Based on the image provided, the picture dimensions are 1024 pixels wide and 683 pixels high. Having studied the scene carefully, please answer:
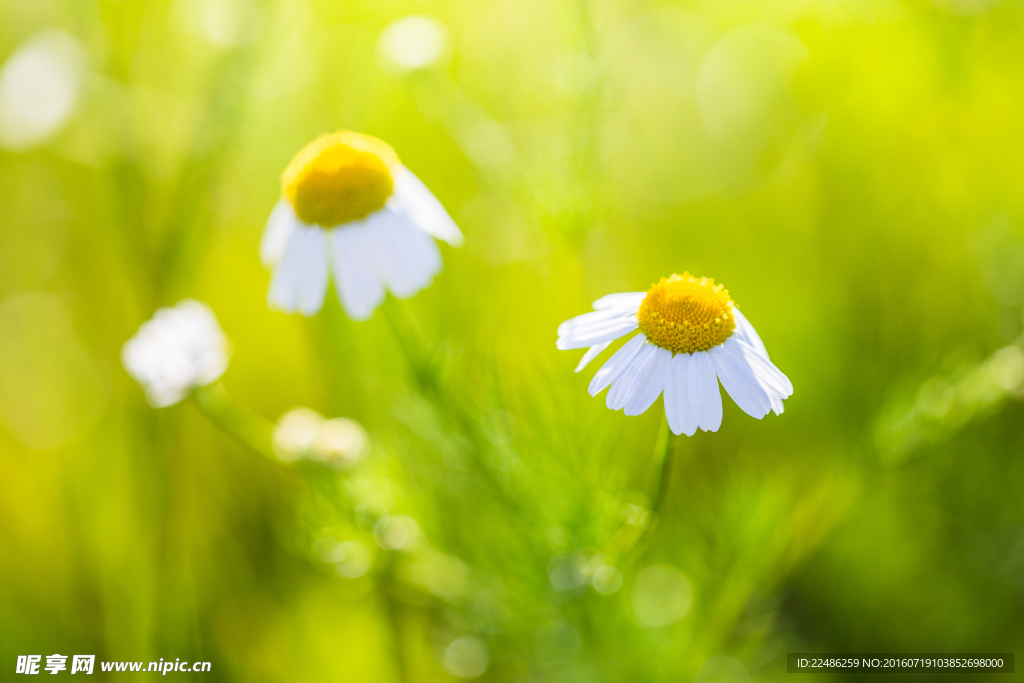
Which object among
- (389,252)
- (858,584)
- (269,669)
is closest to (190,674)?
(269,669)

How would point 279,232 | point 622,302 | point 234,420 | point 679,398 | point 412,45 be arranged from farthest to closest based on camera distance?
point 234,420 → point 412,45 → point 279,232 → point 622,302 → point 679,398

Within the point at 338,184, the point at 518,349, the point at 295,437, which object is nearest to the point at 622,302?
the point at 338,184

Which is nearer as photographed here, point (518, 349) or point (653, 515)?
point (653, 515)

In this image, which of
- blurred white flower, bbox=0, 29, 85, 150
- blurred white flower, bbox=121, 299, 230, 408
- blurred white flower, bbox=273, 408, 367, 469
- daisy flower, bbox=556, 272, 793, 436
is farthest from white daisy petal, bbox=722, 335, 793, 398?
blurred white flower, bbox=0, 29, 85, 150

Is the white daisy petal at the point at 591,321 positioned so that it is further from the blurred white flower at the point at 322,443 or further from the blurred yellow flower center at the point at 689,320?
A: the blurred white flower at the point at 322,443

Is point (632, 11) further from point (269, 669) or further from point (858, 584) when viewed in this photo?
point (269, 669)

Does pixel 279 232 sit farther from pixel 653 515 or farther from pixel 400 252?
pixel 653 515

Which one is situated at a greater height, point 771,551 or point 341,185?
point 341,185
